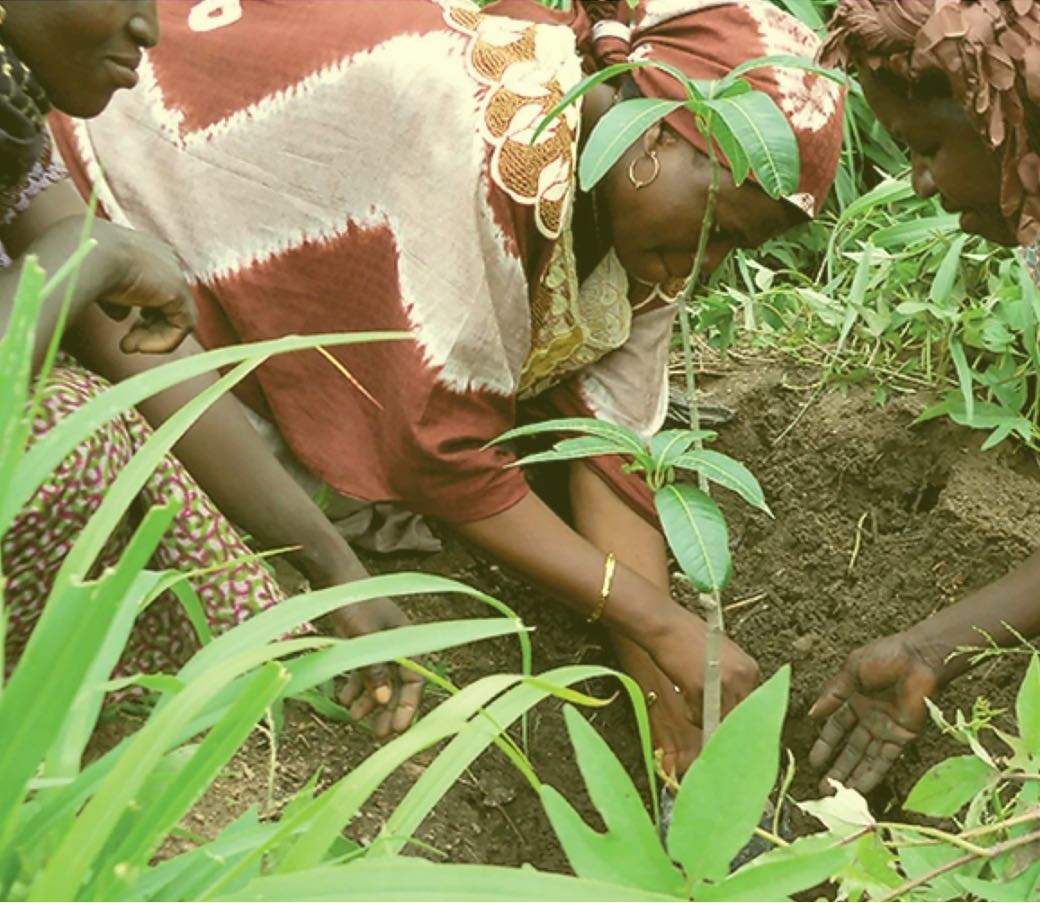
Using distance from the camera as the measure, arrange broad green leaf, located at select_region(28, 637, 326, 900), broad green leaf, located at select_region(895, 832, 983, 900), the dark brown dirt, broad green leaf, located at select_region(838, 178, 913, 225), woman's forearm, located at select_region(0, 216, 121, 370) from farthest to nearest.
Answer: broad green leaf, located at select_region(838, 178, 913, 225), the dark brown dirt, woman's forearm, located at select_region(0, 216, 121, 370), broad green leaf, located at select_region(895, 832, 983, 900), broad green leaf, located at select_region(28, 637, 326, 900)

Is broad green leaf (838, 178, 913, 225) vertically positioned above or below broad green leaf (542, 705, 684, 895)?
below

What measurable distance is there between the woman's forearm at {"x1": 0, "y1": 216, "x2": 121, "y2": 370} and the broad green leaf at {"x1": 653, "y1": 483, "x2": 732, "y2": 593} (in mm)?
628

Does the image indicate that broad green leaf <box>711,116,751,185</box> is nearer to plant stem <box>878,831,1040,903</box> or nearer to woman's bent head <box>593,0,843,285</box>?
plant stem <box>878,831,1040,903</box>

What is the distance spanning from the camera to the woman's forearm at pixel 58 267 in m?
1.64

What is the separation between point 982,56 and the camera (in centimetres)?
168

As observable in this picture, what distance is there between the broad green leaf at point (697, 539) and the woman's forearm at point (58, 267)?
628mm

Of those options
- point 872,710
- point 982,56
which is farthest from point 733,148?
point 872,710

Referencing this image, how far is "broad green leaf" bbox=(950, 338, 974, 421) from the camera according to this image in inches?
94.5

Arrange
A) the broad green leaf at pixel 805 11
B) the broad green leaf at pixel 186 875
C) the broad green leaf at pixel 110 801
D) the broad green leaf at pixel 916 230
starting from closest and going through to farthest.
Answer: the broad green leaf at pixel 110 801
the broad green leaf at pixel 186 875
the broad green leaf at pixel 916 230
the broad green leaf at pixel 805 11

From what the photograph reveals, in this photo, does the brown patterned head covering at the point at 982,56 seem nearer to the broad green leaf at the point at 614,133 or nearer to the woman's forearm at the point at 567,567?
the broad green leaf at the point at 614,133

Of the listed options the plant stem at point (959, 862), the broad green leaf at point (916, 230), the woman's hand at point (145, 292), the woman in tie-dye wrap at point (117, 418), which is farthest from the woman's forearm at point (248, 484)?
the broad green leaf at point (916, 230)

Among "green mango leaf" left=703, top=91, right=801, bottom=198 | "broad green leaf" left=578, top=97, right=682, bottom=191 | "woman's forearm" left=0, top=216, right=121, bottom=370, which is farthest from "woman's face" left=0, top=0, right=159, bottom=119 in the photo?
"green mango leaf" left=703, top=91, right=801, bottom=198

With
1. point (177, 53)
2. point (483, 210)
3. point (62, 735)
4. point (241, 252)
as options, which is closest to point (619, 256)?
point (483, 210)

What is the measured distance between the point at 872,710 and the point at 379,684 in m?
0.67
